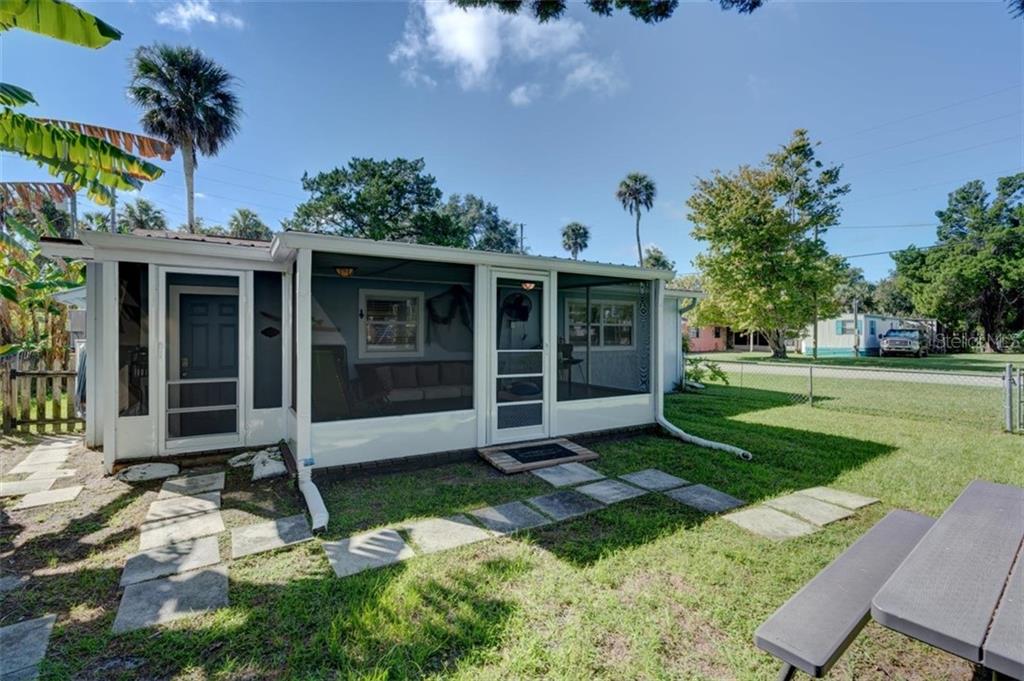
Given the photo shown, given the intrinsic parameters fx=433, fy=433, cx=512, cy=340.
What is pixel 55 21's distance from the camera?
3158 mm

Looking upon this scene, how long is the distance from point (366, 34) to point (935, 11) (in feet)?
29.5

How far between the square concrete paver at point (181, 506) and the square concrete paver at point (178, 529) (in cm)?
8

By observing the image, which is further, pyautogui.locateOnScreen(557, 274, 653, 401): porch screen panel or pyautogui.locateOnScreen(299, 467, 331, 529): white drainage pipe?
pyautogui.locateOnScreen(557, 274, 653, 401): porch screen panel

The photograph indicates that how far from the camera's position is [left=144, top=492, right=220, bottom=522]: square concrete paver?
364cm

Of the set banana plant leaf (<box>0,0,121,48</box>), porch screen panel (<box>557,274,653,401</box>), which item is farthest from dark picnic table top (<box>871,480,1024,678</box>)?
banana plant leaf (<box>0,0,121,48</box>)

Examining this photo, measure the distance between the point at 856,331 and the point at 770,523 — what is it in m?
29.6

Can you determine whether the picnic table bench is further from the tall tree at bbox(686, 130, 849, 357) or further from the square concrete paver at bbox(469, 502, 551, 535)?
the tall tree at bbox(686, 130, 849, 357)

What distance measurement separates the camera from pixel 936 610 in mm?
1476

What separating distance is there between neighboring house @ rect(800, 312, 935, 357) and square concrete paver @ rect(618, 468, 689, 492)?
26021 mm

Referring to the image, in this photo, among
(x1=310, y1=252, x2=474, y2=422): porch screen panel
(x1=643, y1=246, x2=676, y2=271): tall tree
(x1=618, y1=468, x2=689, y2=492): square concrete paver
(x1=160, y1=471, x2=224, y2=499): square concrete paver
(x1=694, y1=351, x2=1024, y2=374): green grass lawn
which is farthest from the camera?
(x1=643, y1=246, x2=676, y2=271): tall tree

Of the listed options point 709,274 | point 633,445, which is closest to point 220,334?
point 633,445

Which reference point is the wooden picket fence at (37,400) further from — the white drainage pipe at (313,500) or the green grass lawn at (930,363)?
the green grass lawn at (930,363)

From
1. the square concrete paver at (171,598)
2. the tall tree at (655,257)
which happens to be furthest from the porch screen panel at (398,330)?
the tall tree at (655,257)

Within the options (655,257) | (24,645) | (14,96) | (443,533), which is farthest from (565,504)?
(655,257)
